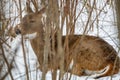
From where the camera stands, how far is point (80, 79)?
12.7ft

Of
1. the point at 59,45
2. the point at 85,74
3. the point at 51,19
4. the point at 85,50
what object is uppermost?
the point at 51,19

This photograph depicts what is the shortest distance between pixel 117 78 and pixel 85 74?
1.95 feet

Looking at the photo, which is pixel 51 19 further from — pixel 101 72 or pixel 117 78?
pixel 101 72

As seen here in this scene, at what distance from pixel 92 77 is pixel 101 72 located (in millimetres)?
180

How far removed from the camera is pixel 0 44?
169cm

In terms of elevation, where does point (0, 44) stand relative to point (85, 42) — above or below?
above

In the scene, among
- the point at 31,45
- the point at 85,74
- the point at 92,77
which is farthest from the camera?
the point at 31,45

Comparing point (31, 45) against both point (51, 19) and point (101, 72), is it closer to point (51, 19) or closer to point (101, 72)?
point (101, 72)

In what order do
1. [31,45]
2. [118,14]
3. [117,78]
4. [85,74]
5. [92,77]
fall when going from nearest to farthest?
[118,14], [117,78], [92,77], [85,74], [31,45]

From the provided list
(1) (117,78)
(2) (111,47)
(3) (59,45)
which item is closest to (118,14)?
(3) (59,45)

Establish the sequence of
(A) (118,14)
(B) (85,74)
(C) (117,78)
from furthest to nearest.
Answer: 1. (B) (85,74)
2. (C) (117,78)
3. (A) (118,14)

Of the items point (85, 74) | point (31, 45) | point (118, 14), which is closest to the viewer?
point (118, 14)

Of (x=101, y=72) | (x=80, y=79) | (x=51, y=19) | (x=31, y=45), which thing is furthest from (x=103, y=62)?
(x=51, y=19)

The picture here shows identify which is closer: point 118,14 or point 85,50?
point 118,14
